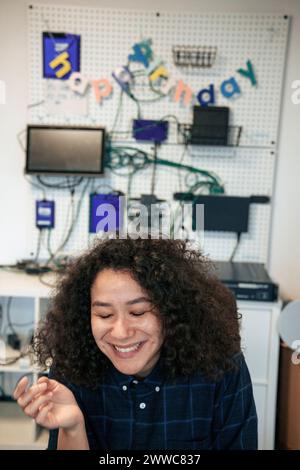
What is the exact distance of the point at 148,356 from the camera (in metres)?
1.06

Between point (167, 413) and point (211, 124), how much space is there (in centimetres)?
139

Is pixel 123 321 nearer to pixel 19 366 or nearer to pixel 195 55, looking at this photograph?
pixel 19 366

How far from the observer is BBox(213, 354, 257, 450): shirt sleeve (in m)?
→ 1.08

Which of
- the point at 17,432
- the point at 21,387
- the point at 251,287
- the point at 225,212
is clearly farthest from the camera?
the point at 225,212

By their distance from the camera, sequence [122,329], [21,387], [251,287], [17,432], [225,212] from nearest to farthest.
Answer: [21,387] → [122,329] → [251,287] → [17,432] → [225,212]

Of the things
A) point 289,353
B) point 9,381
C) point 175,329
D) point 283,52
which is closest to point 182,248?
point 175,329

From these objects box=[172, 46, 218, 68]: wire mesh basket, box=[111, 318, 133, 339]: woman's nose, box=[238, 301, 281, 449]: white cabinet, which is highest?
box=[172, 46, 218, 68]: wire mesh basket

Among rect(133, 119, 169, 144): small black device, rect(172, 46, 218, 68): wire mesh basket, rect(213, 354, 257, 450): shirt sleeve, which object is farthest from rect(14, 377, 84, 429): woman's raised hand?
rect(172, 46, 218, 68): wire mesh basket

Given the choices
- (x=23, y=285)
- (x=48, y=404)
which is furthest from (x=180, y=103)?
(x=48, y=404)

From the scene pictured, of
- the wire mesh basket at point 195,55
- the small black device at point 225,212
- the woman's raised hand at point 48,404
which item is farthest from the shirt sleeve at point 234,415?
the wire mesh basket at point 195,55

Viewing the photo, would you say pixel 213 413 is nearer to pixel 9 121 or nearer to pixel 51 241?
pixel 51 241

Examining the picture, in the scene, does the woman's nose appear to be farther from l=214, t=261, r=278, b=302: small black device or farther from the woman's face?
l=214, t=261, r=278, b=302: small black device

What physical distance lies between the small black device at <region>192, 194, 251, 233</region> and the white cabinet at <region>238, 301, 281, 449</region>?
423 mm

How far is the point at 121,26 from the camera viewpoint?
82.7 inches
